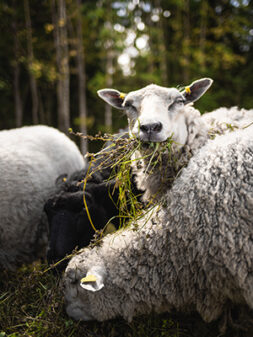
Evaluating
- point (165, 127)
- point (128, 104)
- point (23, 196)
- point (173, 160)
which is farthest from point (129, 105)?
point (23, 196)

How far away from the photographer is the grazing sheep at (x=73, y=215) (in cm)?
260

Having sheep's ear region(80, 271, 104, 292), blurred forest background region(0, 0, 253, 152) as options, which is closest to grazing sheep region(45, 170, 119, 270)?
sheep's ear region(80, 271, 104, 292)

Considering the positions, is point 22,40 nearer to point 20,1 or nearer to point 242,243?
point 20,1

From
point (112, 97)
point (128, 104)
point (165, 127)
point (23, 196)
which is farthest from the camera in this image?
point (23, 196)

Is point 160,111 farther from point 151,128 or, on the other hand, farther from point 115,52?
point 115,52

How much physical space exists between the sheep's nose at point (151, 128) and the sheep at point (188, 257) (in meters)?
0.42

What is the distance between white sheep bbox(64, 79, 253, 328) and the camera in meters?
1.90

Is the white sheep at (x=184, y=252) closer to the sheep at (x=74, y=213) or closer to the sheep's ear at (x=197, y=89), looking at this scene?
the sheep at (x=74, y=213)

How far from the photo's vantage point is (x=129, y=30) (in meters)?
10.9

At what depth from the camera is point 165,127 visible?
2.28 meters

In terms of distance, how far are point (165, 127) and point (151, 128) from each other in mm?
149

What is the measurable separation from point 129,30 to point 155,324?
10972 millimetres

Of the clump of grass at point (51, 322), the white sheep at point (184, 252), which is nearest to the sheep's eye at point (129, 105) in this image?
the white sheep at point (184, 252)

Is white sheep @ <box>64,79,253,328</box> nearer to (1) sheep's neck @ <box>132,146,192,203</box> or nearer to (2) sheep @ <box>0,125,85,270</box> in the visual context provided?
(1) sheep's neck @ <box>132,146,192,203</box>
